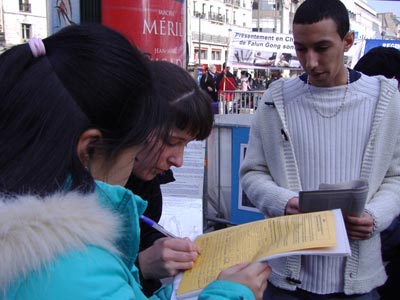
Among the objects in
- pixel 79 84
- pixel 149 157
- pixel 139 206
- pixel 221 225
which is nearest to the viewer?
pixel 79 84

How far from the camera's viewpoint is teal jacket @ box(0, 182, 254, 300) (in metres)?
0.78

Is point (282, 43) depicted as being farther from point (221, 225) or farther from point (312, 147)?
point (312, 147)

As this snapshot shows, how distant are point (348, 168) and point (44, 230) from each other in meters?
1.38

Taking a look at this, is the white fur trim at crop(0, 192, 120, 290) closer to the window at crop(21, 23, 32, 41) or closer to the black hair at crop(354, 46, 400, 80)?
the black hair at crop(354, 46, 400, 80)

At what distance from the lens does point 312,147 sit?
1.92 m

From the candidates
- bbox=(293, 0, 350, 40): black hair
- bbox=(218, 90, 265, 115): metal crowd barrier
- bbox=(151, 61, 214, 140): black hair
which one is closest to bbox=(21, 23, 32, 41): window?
bbox=(218, 90, 265, 115): metal crowd barrier

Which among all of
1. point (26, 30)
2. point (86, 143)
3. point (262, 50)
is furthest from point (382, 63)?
point (26, 30)

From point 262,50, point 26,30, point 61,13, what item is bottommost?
point 61,13

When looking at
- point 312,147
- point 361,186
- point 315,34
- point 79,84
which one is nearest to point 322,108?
point 312,147

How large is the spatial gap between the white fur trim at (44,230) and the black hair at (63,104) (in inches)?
1.3

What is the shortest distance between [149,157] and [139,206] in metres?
0.46

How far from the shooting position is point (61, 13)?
2.86 meters

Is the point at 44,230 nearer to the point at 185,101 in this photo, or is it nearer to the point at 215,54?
the point at 185,101

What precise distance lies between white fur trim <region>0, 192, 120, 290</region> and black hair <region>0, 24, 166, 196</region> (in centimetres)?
3
